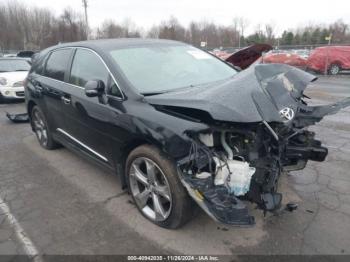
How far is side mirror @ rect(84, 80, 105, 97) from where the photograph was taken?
3.06 metres

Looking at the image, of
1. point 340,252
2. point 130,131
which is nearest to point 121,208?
point 130,131

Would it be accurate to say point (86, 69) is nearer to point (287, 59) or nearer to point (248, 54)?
point (248, 54)

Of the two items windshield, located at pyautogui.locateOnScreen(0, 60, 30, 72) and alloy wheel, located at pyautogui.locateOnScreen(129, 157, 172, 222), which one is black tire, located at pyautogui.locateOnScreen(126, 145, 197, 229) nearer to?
alloy wheel, located at pyautogui.locateOnScreen(129, 157, 172, 222)

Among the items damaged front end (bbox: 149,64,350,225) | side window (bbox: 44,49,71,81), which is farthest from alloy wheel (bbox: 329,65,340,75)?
side window (bbox: 44,49,71,81)

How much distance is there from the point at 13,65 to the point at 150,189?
9222 mm

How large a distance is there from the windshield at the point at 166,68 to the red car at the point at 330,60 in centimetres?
1532

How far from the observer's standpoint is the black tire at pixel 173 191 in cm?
255

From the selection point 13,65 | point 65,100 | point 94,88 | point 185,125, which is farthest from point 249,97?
point 13,65

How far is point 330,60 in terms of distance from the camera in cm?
1675

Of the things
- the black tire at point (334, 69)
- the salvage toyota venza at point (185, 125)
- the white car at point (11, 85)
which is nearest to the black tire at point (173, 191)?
the salvage toyota venza at point (185, 125)

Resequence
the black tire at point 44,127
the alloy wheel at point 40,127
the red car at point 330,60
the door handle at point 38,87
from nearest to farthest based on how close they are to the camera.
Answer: the door handle at point 38,87
the black tire at point 44,127
the alloy wheel at point 40,127
the red car at point 330,60

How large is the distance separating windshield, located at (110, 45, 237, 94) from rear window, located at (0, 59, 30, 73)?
7.93m

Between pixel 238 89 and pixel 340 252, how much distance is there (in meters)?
1.66

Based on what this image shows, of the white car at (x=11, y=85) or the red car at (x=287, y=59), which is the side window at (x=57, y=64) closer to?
the white car at (x=11, y=85)
